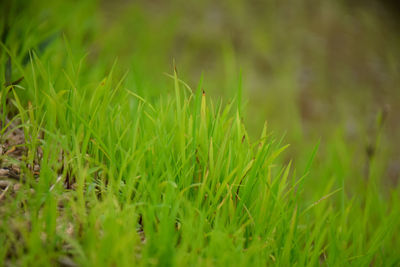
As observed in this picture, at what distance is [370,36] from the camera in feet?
9.98

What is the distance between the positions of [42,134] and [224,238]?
0.66 meters

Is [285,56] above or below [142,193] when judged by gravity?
above

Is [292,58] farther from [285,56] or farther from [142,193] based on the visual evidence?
[142,193]

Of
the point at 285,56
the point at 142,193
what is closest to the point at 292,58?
the point at 285,56

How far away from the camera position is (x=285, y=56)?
2.86 metres

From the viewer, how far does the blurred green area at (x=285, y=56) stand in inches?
93.1

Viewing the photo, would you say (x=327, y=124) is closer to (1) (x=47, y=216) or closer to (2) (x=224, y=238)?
(2) (x=224, y=238)

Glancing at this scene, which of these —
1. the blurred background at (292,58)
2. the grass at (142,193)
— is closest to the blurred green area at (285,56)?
the blurred background at (292,58)

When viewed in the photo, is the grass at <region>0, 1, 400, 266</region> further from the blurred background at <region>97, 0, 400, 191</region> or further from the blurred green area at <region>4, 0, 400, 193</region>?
the blurred background at <region>97, 0, 400, 191</region>

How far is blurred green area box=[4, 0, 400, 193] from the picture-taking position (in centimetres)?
237

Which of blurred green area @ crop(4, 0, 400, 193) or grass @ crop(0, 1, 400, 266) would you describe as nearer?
grass @ crop(0, 1, 400, 266)

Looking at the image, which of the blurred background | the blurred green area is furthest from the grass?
the blurred background

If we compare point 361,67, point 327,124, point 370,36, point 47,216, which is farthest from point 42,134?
point 370,36

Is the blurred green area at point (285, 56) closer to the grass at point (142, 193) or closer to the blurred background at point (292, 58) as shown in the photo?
the blurred background at point (292, 58)
